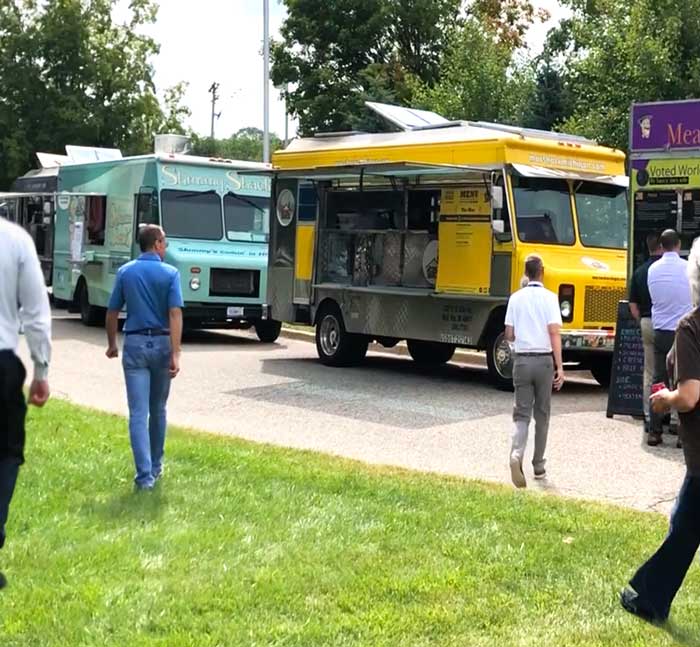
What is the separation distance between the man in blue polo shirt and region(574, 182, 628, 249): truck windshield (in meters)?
7.66

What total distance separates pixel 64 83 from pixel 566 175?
1089 inches

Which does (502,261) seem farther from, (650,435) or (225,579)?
(225,579)

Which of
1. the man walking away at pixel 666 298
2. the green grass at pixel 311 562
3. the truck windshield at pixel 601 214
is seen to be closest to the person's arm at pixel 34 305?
the green grass at pixel 311 562

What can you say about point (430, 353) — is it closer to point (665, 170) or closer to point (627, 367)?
point (627, 367)

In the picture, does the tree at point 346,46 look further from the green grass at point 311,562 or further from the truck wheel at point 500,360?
the green grass at point 311,562

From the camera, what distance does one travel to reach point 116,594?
509 centimetres

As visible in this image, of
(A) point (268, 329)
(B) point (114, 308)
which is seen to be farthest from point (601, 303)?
(A) point (268, 329)

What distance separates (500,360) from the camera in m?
13.8

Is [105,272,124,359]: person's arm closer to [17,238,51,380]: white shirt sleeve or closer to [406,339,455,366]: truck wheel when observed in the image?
[17,238,51,380]: white shirt sleeve

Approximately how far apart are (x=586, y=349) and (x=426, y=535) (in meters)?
7.64

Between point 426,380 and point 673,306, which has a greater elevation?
point 673,306

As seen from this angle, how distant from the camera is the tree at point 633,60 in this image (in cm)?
1794

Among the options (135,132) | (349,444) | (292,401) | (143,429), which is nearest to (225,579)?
(143,429)

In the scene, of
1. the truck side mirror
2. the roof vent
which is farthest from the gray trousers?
the roof vent
